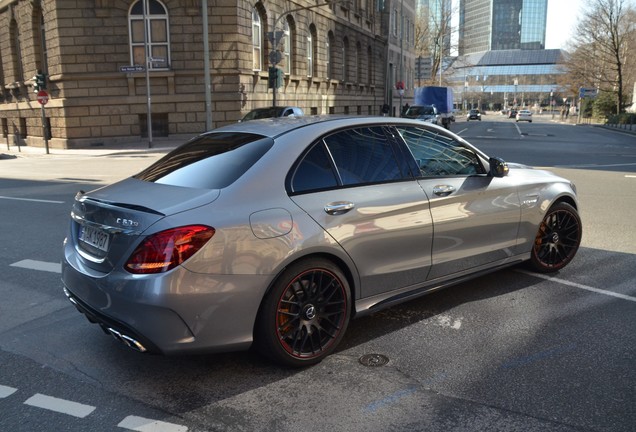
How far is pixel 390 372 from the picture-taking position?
12.1ft

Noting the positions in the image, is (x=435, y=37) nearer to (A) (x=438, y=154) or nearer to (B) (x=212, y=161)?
(A) (x=438, y=154)

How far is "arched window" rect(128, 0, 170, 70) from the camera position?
27547 millimetres

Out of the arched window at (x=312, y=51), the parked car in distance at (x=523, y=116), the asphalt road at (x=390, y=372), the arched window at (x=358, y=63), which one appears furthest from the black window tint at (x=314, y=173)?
the parked car in distance at (x=523, y=116)

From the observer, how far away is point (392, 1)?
5803 cm

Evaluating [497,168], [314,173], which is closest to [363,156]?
[314,173]

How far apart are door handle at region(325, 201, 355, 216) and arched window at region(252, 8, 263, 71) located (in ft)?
89.8

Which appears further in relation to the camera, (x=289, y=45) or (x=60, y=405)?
(x=289, y=45)

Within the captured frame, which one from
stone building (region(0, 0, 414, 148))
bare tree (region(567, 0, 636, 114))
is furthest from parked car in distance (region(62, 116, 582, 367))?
bare tree (region(567, 0, 636, 114))

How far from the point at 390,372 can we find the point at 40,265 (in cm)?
431

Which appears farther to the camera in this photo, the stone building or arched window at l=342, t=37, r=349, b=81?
arched window at l=342, t=37, r=349, b=81

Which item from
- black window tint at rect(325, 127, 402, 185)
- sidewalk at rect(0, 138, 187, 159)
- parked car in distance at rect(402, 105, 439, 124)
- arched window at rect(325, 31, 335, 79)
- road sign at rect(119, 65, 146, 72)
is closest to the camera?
black window tint at rect(325, 127, 402, 185)

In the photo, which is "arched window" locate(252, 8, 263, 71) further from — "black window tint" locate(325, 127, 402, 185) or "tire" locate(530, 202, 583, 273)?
"black window tint" locate(325, 127, 402, 185)

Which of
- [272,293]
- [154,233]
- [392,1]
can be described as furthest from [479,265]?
[392,1]

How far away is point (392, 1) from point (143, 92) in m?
37.6
